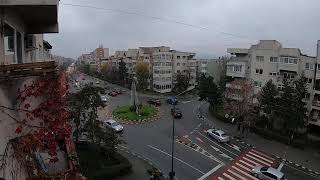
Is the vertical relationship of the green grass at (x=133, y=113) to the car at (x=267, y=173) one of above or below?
above

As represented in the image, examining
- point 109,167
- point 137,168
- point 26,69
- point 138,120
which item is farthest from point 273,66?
point 26,69

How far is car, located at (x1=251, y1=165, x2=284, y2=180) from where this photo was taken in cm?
2678

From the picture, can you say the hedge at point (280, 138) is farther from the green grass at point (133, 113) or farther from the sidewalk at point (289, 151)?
the green grass at point (133, 113)

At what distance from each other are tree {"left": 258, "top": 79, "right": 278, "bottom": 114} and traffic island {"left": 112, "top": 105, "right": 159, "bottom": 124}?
16.4m

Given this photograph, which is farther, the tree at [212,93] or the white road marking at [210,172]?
the tree at [212,93]

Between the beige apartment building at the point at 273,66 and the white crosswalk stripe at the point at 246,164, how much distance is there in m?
10.8

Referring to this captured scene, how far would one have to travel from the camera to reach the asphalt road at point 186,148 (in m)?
28.9

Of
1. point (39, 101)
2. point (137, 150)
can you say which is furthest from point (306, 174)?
point (39, 101)

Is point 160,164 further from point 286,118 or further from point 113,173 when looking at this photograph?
point 286,118

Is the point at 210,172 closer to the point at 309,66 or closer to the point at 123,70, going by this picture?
the point at 309,66

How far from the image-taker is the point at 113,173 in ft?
87.8

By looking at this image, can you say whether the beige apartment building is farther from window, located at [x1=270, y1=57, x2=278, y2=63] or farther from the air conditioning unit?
the air conditioning unit

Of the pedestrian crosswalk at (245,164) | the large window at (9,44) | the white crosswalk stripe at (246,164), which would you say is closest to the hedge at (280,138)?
the pedestrian crosswalk at (245,164)

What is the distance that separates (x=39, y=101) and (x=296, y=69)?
4041 cm
